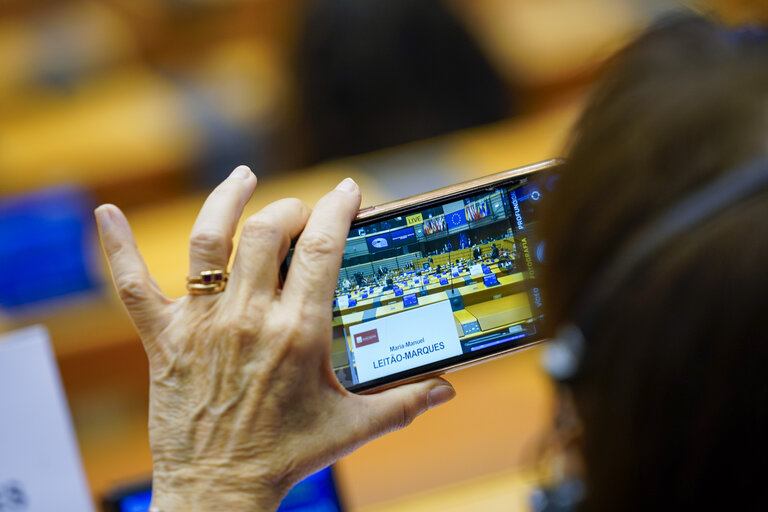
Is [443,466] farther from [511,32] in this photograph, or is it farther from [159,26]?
[159,26]

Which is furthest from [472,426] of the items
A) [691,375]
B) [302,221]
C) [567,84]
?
[567,84]

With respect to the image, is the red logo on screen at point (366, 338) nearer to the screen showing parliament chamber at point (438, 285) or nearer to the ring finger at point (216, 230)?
the screen showing parliament chamber at point (438, 285)

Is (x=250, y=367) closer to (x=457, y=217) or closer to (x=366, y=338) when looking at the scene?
(x=366, y=338)

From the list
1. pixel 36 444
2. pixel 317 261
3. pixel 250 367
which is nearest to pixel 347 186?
pixel 317 261

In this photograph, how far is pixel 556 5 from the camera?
2.63 metres

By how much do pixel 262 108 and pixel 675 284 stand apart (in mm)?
2536

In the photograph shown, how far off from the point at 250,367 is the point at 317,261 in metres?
0.12

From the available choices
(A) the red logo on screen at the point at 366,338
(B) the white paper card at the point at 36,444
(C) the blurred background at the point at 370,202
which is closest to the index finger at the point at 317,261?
(A) the red logo on screen at the point at 366,338

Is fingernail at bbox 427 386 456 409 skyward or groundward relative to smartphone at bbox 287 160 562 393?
groundward

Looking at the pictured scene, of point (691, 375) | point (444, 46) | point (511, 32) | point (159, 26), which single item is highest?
point (159, 26)

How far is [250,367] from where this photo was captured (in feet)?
2.06

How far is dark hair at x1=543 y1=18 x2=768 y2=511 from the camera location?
12.2 inches

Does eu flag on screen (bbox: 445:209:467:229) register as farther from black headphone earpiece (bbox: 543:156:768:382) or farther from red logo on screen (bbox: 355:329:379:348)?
black headphone earpiece (bbox: 543:156:768:382)

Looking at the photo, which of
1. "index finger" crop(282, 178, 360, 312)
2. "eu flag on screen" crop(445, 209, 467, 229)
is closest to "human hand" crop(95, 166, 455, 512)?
"index finger" crop(282, 178, 360, 312)
